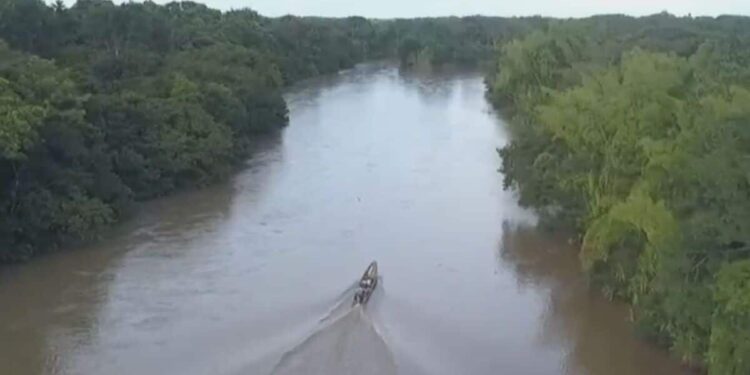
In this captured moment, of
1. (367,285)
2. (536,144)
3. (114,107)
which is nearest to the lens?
(367,285)

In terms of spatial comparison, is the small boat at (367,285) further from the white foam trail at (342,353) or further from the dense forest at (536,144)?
the dense forest at (536,144)

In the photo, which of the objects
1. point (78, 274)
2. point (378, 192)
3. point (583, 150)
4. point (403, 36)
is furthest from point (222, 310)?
point (403, 36)

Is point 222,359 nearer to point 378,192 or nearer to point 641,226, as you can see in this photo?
point 641,226

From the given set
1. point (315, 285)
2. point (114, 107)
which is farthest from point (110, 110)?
point (315, 285)

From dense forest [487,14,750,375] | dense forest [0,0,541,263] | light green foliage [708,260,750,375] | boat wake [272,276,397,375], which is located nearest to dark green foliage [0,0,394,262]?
dense forest [0,0,541,263]

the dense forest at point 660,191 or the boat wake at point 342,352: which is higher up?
the dense forest at point 660,191

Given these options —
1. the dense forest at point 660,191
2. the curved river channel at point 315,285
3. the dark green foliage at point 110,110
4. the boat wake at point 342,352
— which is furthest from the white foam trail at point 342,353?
the dark green foliage at point 110,110

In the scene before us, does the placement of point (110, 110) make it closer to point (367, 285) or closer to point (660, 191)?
point (367, 285)
